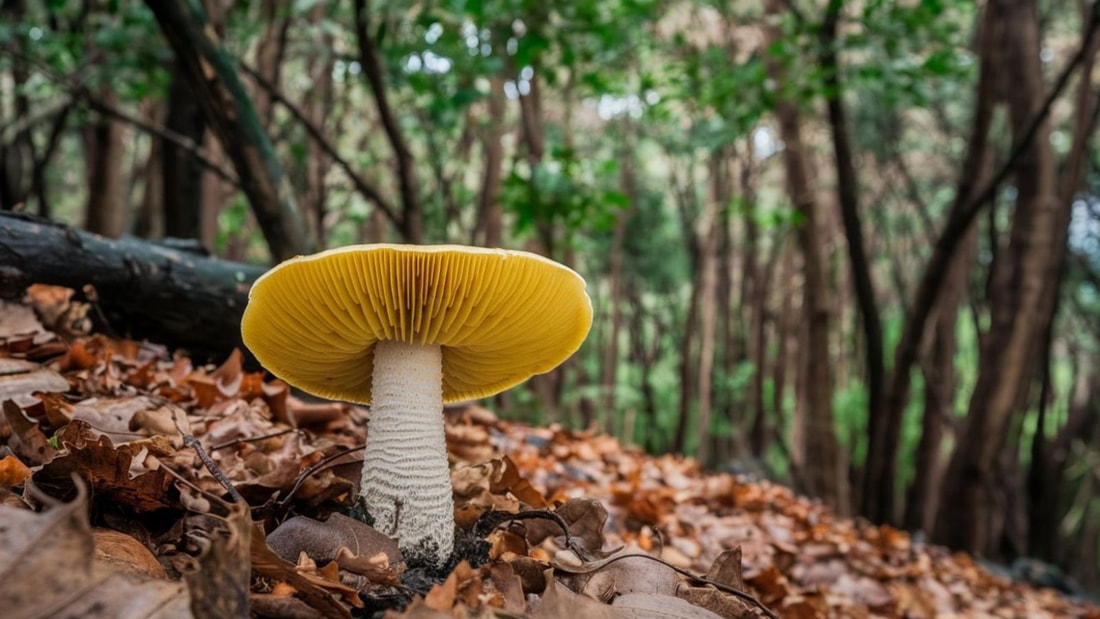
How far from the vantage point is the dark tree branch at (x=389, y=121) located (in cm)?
455

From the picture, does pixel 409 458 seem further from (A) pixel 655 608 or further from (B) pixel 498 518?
(A) pixel 655 608

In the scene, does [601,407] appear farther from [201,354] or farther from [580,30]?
[201,354]

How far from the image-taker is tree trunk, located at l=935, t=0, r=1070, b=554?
6316mm

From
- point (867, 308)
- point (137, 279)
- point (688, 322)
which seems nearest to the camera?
point (137, 279)

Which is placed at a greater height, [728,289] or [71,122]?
[71,122]

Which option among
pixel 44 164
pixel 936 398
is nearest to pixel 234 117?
pixel 44 164

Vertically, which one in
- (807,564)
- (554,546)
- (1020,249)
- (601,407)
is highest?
(1020,249)

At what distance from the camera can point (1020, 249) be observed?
6410 millimetres

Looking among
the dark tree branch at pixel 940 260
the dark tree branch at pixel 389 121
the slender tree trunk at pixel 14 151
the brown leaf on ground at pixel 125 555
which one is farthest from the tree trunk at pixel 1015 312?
the slender tree trunk at pixel 14 151

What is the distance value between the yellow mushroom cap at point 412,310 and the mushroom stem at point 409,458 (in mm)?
71

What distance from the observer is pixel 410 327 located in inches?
68.8

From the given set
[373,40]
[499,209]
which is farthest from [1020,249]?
[373,40]

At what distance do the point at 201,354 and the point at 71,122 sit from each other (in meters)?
9.07

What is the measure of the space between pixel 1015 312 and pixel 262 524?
6842 mm
